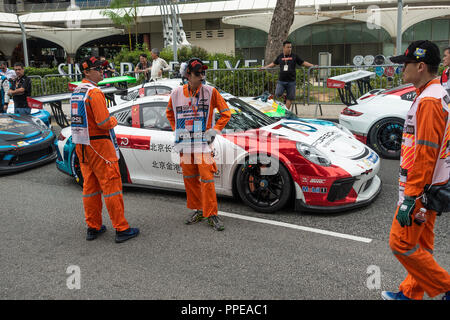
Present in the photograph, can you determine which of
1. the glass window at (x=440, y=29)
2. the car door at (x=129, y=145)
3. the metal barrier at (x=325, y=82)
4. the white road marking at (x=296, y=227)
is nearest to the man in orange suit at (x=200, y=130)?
the white road marking at (x=296, y=227)

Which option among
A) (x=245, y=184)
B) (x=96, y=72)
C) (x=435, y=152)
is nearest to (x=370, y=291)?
(x=435, y=152)

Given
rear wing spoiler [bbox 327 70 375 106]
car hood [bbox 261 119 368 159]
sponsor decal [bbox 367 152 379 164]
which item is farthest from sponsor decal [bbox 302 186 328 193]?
rear wing spoiler [bbox 327 70 375 106]

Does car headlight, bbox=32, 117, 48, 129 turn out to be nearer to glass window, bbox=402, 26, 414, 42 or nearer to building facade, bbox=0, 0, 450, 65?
→ building facade, bbox=0, 0, 450, 65

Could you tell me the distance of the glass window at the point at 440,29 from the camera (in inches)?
1168

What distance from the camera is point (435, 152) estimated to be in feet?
8.72

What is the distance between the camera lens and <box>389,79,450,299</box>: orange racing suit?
265 cm

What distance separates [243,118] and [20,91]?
19.9 ft

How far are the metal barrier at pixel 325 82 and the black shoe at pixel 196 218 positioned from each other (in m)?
6.69

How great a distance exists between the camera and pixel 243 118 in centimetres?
577

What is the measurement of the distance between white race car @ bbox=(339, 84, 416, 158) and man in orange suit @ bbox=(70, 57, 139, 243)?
15.2 ft

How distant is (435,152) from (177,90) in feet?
9.39

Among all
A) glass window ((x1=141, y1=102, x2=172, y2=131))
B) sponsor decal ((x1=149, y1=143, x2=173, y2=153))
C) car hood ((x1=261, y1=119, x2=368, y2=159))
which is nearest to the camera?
car hood ((x1=261, y1=119, x2=368, y2=159))
